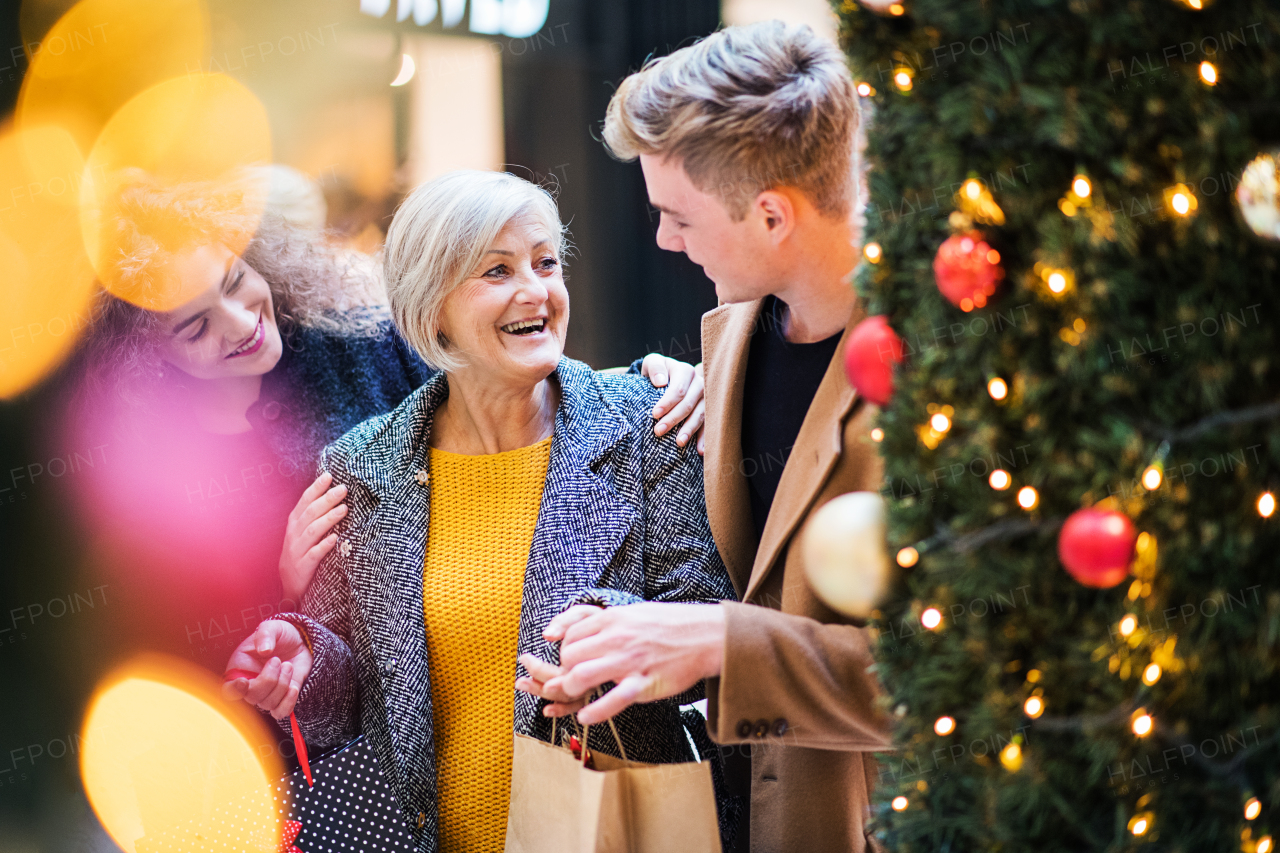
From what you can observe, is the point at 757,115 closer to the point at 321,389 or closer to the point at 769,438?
the point at 769,438

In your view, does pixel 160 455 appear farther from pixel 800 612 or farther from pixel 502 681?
pixel 800 612

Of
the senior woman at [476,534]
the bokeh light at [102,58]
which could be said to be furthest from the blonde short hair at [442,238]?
the bokeh light at [102,58]

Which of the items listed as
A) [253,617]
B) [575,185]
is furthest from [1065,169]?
[575,185]

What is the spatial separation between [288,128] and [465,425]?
1.59 metres

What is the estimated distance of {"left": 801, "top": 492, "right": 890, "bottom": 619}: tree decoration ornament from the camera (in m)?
1.12

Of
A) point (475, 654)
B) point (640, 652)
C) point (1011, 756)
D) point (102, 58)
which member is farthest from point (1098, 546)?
point (102, 58)

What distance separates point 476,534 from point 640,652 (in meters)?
0.63

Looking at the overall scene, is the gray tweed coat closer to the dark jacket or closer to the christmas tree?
the dark jacket

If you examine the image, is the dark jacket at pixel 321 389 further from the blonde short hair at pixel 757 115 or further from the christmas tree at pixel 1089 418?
the christmas tree at pixel 1089 418

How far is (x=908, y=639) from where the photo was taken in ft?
3.68

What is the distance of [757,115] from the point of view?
1.51 metres

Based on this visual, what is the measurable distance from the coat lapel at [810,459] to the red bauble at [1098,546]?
1.83ft

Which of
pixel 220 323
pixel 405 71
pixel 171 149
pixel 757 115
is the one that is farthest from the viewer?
pixel 405 71

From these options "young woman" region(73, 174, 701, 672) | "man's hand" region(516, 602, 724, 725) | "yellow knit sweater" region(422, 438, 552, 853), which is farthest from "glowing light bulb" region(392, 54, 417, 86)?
"man's hand" region(516, 602, 724, 725)
